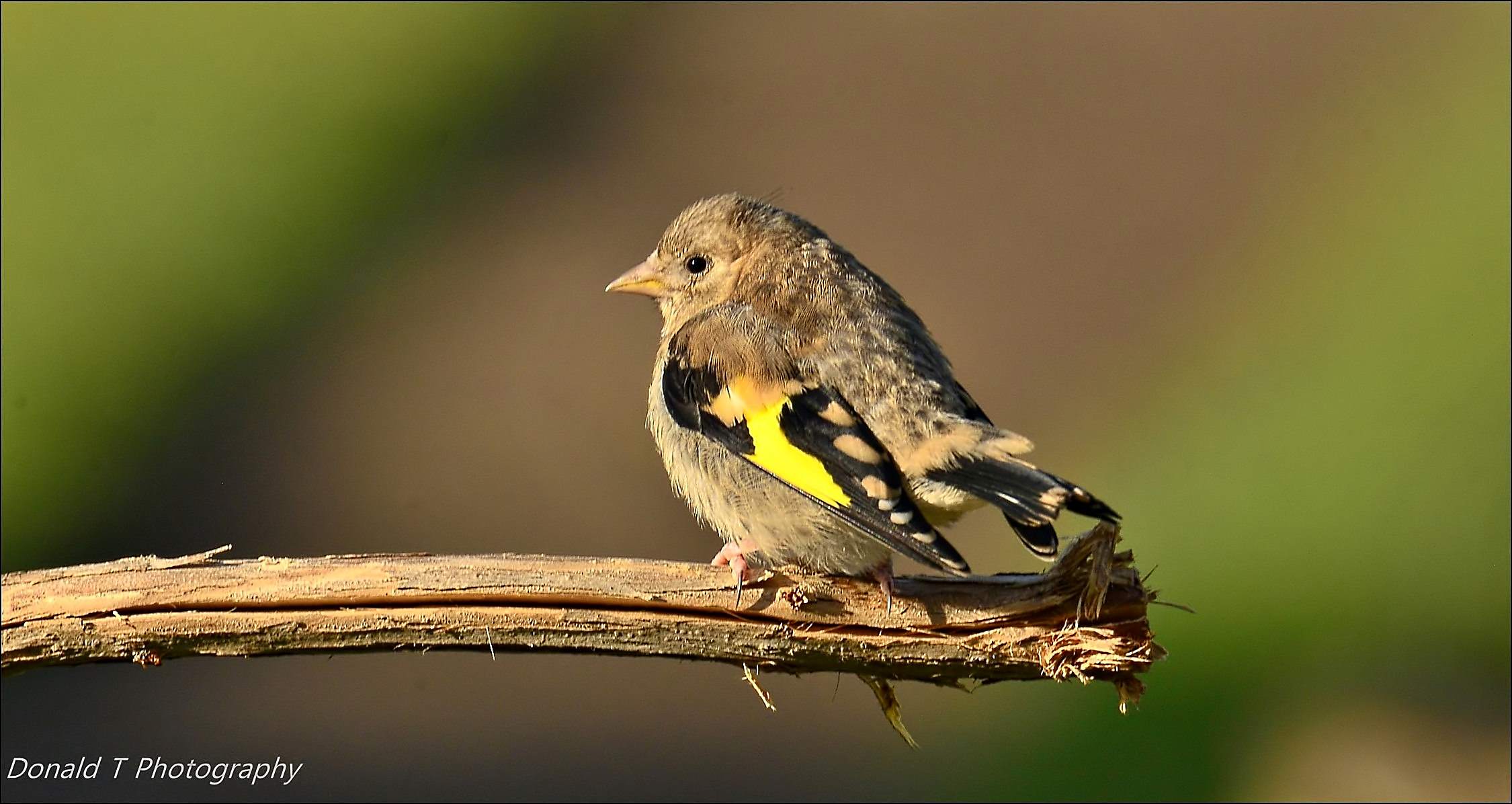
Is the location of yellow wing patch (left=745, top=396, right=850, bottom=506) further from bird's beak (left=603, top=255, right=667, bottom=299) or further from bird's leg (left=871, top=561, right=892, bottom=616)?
bird's beak (left=603, top=255, right=667, bottom=299)

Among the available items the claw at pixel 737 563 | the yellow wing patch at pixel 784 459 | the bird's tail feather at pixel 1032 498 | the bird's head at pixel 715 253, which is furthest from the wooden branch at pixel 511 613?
the bird's head at pixel 715 253

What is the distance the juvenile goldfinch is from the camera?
4.40 m

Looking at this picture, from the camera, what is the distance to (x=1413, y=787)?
870 cm

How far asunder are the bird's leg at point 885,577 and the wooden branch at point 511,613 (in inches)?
8.2

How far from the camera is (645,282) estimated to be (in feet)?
19.8

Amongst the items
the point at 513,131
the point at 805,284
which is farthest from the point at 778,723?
the point at 513,131

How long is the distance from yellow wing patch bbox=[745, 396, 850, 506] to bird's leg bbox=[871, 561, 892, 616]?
32 centimetres

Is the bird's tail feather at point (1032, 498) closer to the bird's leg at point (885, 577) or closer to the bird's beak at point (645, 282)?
the bird's leg at point (885, 577)

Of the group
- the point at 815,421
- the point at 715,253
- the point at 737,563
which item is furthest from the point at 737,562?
the point at 715,253

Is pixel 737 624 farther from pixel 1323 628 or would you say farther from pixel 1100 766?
pixel 1323 628

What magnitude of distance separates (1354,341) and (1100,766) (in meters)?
5.01

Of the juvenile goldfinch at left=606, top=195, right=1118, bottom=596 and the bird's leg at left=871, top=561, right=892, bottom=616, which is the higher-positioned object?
the juvenile goldfinch at left=606, top=195, right=1118, bottom=596

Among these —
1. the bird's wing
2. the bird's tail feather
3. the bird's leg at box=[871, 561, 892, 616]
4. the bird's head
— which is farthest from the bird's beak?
the bird's tail feather

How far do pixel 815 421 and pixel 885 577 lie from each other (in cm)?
53
